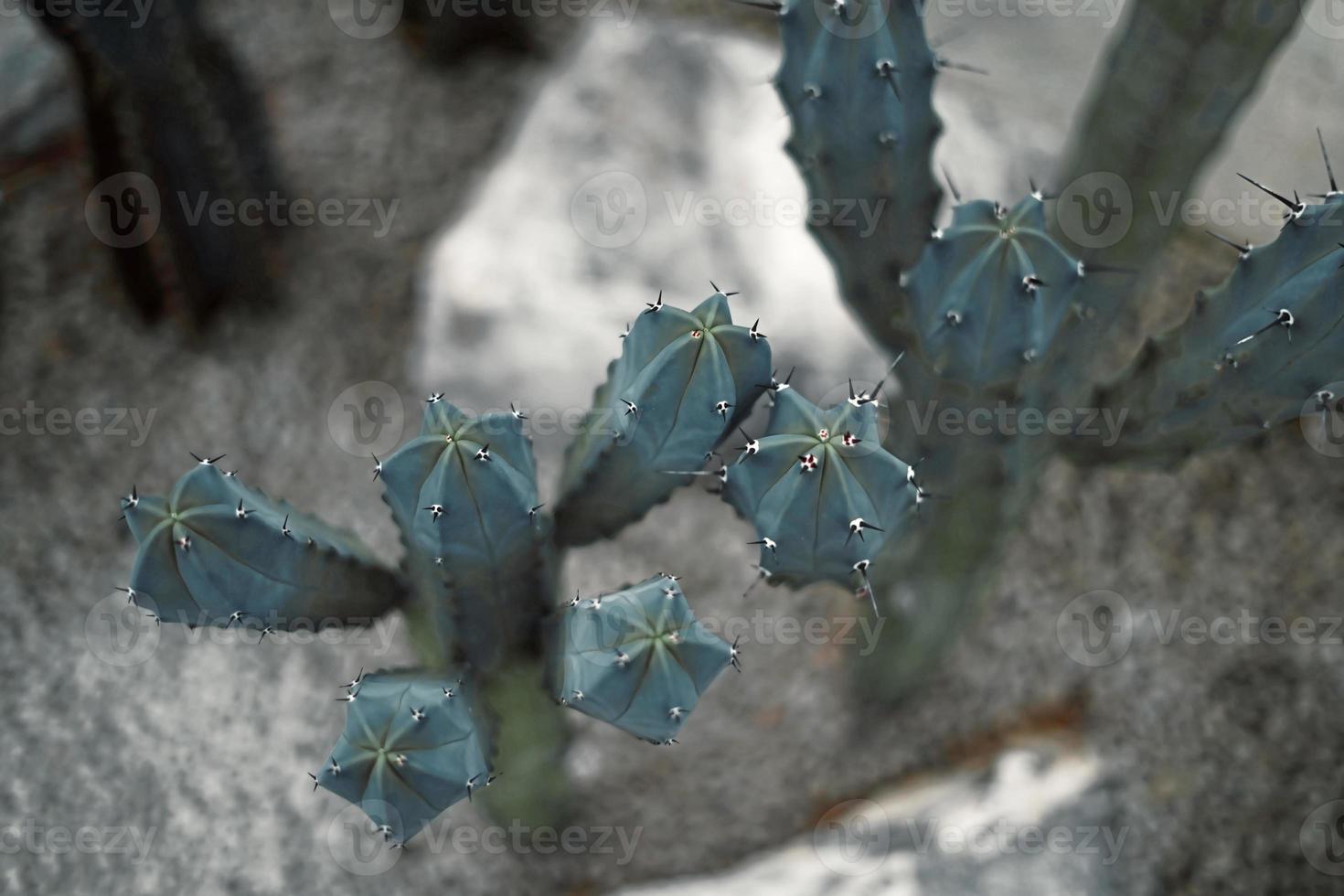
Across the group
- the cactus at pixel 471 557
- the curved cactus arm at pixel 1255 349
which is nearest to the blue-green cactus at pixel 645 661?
the cactus at pixel 471 557

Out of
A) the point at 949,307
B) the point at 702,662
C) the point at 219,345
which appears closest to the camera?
the point at 702,662

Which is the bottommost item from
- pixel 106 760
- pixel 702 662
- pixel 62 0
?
pixel 106 760

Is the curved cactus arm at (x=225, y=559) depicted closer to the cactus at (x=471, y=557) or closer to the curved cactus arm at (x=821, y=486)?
the cactus at (x=471, y=557)

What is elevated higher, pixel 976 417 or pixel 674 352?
pixel 674 352

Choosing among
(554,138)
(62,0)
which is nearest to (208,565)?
(62,0)

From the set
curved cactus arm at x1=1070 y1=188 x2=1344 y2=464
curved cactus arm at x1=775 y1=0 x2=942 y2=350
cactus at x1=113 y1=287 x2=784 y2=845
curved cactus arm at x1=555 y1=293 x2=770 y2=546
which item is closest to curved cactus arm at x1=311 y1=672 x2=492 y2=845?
cactus at x1=113 y1=287 x2=784 y2=845

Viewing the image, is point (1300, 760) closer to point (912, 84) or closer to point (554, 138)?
point (912, 84)

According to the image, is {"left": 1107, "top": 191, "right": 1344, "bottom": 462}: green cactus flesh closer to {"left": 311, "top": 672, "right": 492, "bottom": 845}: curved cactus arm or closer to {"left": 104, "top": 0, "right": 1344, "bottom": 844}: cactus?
{"left": 104, "top": 0, "right": 1344, "bottom": 844}: cactus
